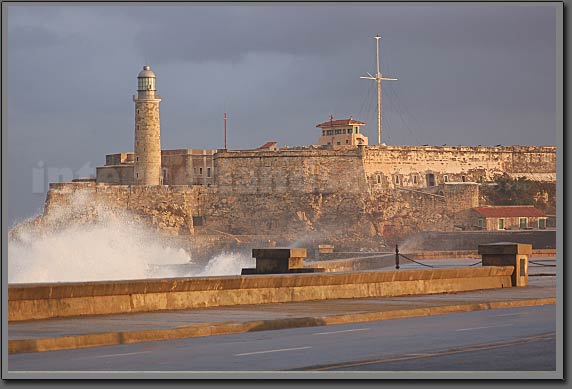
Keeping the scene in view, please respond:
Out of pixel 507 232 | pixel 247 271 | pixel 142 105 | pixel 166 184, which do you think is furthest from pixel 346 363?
pixel 166 184

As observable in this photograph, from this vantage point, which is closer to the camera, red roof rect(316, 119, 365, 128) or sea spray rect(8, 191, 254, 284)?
sea spray rect(8, 191, 254, 284)

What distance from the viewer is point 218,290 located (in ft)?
51.8

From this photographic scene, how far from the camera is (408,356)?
36.3 ft

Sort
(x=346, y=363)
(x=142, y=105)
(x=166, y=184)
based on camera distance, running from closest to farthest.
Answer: (x=346, y=363)
(x=142, y=105)
(x=166, y=184)

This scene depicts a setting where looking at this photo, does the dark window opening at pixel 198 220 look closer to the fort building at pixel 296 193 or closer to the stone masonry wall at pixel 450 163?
the fort building at pixel 296 193

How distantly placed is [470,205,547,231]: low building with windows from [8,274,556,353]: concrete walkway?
56.9 meters

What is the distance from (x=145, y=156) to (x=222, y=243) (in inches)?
253

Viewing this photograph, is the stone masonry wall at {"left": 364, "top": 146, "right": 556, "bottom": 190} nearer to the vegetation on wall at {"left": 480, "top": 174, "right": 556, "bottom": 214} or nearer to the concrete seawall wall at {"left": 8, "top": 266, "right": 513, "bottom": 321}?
the vegetation on wall at {"left": 480, "top": 174, "right": 556, "bottom": 214}

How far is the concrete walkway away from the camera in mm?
12081

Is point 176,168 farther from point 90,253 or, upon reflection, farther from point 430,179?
point 90,253

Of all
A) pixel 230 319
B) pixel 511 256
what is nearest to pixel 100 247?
pixel 511 256

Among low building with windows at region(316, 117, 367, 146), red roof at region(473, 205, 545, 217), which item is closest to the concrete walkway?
red roof at region(473, 205, 545, 217)

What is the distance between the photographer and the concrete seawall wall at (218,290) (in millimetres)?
13685

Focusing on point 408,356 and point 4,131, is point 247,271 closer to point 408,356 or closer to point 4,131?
point 408,356
